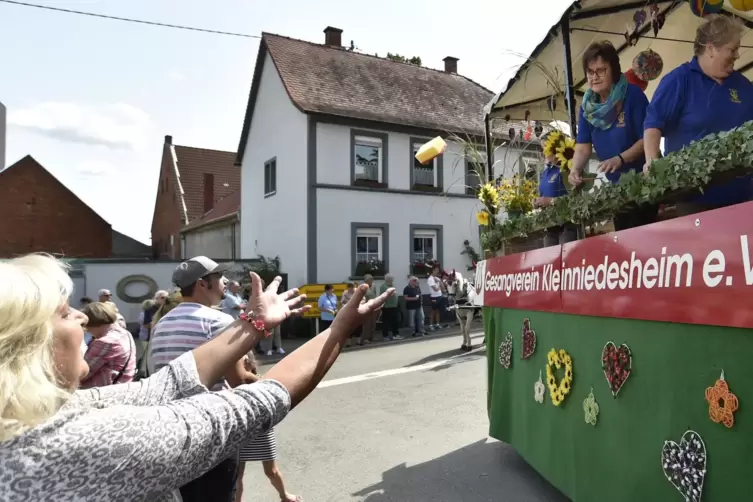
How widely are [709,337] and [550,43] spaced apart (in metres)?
3.52

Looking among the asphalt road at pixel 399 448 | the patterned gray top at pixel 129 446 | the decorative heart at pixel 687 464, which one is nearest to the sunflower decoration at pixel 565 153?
the decorative heart at pixel 687 464

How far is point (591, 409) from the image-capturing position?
9.95ft

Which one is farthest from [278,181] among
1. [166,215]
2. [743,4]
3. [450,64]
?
[166,215]

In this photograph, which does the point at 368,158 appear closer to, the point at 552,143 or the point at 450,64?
the point at 450,64

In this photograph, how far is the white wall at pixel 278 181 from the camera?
55.9 ft

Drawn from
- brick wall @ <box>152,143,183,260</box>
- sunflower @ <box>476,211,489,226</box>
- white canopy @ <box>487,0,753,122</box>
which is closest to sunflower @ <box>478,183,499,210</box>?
sunflower @ <box>476,211,489,226</box>

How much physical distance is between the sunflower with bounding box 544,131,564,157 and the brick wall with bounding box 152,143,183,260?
27798mm

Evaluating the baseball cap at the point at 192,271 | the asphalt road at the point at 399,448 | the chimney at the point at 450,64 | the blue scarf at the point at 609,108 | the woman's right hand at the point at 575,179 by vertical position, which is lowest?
the asphalt road at the point at 399,448

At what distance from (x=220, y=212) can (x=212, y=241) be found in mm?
1644

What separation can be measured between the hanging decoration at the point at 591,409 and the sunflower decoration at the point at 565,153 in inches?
74.9

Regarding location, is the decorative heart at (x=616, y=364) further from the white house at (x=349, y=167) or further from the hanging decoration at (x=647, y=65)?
the white house at (x=349, y=167)

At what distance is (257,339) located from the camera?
67.2 inches

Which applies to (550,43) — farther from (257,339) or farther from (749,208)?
(257,339)

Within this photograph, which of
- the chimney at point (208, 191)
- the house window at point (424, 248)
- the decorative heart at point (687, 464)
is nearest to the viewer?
the decorative heart at point (687, 464)
